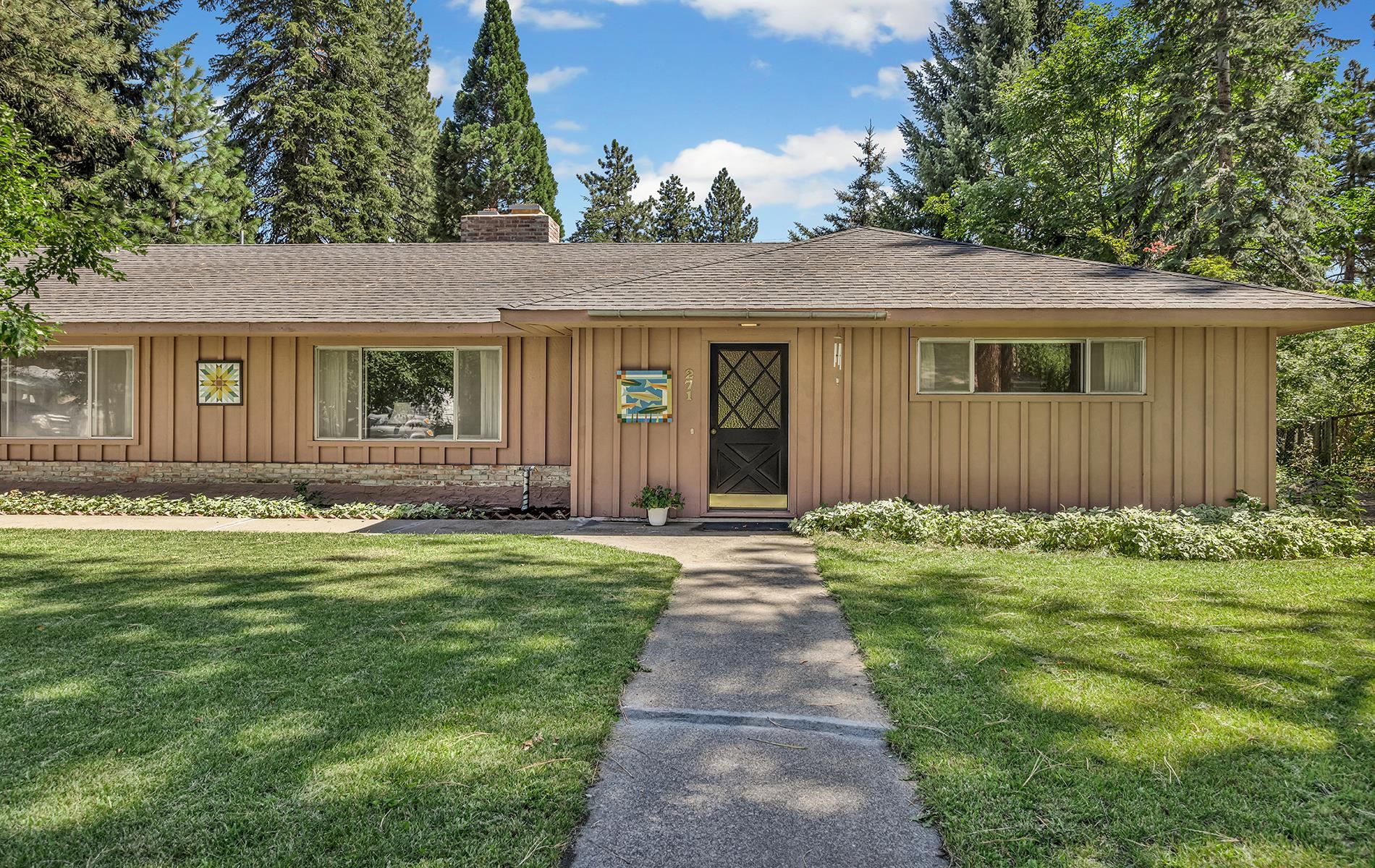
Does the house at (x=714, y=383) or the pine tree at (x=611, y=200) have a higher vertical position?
the pine tree at (x=611, y=200)

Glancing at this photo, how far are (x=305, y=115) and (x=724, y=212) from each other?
76.0 feet

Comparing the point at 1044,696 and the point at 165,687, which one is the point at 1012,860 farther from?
the point at 165,687

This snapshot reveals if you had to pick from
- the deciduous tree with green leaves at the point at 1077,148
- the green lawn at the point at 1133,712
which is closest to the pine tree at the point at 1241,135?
the deciduous tree with green leaves at the point at 1077,148

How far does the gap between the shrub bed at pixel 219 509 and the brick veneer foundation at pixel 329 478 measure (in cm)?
38

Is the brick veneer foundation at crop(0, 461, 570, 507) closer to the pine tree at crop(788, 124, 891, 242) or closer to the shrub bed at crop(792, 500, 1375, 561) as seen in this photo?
the shrub bed at crop(792, 500, 1375, 561)

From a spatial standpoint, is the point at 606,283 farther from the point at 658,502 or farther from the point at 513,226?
the point at 513,226

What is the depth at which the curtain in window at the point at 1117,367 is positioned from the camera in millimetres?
8664

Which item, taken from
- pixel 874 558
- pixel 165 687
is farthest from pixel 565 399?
pixel 165 687

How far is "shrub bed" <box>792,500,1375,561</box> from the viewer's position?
6703 mm

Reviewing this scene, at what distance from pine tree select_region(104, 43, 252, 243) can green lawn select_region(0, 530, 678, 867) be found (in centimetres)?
1819

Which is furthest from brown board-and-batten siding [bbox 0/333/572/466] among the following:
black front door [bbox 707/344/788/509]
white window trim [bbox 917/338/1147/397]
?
white window trim [bbox 917/338/1147/397]

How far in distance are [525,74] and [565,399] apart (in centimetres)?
2521

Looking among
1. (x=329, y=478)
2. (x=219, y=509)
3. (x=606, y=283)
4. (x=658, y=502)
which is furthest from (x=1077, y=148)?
(x=219, y=509)

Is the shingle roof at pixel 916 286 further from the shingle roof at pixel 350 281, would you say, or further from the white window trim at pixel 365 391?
the white window trim at pixel 365 391
